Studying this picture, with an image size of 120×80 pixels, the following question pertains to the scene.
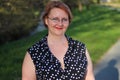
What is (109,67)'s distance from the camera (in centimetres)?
1029

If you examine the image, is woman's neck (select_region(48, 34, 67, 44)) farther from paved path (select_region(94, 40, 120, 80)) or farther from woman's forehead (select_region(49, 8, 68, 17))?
paved path (select_region(94, 40, 120, 80))

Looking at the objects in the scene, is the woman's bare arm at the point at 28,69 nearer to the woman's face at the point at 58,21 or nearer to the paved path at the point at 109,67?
Result: the woman's face at the point at 58,21

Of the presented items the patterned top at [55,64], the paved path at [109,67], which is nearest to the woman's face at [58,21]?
the patterned top at [55,64]

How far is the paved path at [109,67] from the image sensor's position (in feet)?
30.0

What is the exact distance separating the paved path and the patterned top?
553cm

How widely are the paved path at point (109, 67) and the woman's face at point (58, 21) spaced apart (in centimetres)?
568

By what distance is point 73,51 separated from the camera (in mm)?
3488

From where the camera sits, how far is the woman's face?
3372mm

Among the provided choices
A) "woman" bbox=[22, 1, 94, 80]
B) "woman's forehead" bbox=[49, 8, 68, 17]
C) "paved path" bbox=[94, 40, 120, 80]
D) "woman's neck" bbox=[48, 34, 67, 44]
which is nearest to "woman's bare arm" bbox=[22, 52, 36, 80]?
"woman" bbox=[22, 1, 94, 80]

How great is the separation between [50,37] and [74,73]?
397mm

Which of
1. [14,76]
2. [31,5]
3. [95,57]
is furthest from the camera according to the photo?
[31,5]

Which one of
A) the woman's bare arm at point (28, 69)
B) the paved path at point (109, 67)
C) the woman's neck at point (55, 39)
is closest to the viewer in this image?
the woman's bare arm at point (28, 69)

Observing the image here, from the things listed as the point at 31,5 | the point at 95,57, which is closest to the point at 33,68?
the point at 95,57

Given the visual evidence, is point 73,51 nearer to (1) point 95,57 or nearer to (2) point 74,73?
(2) point 74,73
